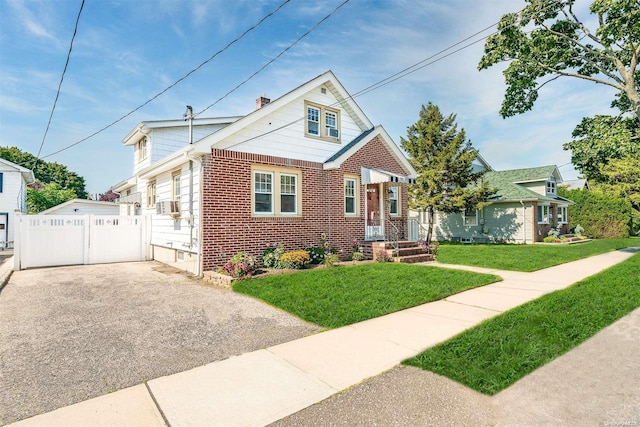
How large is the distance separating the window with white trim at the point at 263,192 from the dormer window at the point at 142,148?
29.7 feet

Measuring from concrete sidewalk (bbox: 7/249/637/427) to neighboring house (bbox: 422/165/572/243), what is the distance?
20.0 m

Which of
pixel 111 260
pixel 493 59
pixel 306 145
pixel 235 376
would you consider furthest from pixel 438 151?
pixel 235 376

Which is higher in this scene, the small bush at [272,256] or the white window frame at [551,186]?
the white window frame at [551,186]

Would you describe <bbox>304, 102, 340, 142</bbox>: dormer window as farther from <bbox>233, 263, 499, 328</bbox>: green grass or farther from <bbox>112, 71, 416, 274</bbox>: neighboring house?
<bbox>233, 263, 499, 328</bbox>: green grass

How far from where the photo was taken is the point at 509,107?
1516 centimetres

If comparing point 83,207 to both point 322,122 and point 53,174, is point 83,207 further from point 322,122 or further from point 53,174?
point 53,174

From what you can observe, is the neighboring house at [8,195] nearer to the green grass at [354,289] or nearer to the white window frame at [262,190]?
the white window frame at [262,190]

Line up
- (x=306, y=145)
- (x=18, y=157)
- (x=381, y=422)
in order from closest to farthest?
(x=381, y=422) < (x=306, y=145) < (x=18, y=157)

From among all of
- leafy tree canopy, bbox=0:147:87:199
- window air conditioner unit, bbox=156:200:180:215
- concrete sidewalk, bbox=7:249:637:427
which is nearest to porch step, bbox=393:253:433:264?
concrete sidewalk, bbox=7:249:637:427

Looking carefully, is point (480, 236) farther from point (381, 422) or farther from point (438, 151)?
point (381, 422)

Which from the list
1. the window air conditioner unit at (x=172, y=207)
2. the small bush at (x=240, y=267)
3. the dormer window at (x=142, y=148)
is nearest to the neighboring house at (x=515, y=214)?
the small bush at (x=240, y=267)

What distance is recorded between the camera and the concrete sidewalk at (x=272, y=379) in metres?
2.95

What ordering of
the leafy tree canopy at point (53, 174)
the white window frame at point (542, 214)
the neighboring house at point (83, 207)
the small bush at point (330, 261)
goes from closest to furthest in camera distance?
the small bush at point (330, 261), the neighboring house at point (83, 207), the white window frame at point (542, 214), the leafy tree canopy at point (53, 174)

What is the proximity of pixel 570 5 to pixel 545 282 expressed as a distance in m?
11.3
